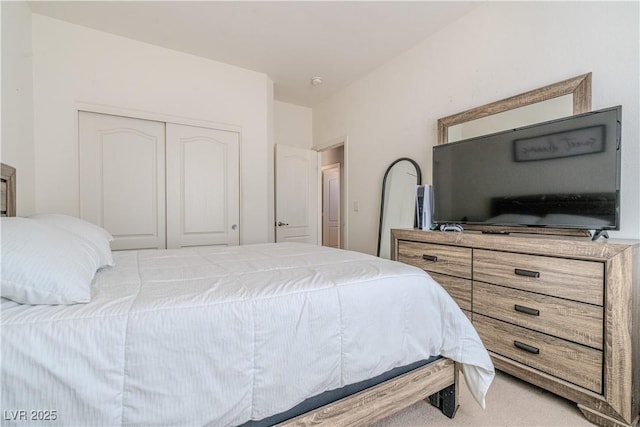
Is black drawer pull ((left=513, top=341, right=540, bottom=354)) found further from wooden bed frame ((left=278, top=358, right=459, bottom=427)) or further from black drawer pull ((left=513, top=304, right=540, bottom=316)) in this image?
wooden bed frame ((left=278, top=358, right=459, bottom=427))

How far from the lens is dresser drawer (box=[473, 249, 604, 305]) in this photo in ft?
4.52

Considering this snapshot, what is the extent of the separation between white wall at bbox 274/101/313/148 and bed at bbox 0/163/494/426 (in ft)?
10.5

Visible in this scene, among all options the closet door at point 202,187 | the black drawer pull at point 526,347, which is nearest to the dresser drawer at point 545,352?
the black drawer pull at point 526,347

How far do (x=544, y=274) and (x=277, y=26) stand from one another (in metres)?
2.74

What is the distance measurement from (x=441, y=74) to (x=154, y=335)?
2.86 m

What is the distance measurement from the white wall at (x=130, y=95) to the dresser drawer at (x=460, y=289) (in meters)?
2.18

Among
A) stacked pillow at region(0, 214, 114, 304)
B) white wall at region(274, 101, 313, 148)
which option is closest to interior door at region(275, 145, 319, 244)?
white wall at region(274, 101, 313, 148)

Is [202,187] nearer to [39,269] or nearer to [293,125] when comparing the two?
[293,125]

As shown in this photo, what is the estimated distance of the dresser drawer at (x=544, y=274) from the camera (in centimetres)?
138

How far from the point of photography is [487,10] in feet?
7.30

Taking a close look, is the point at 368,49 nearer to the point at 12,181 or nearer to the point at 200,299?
the point at 200,299

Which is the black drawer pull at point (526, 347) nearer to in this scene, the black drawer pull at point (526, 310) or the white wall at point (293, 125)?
the black drawer pull at point (526, 310)

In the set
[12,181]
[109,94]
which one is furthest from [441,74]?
[12,181]

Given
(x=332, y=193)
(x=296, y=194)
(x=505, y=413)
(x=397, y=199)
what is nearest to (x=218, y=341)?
(x=505, y=413)
